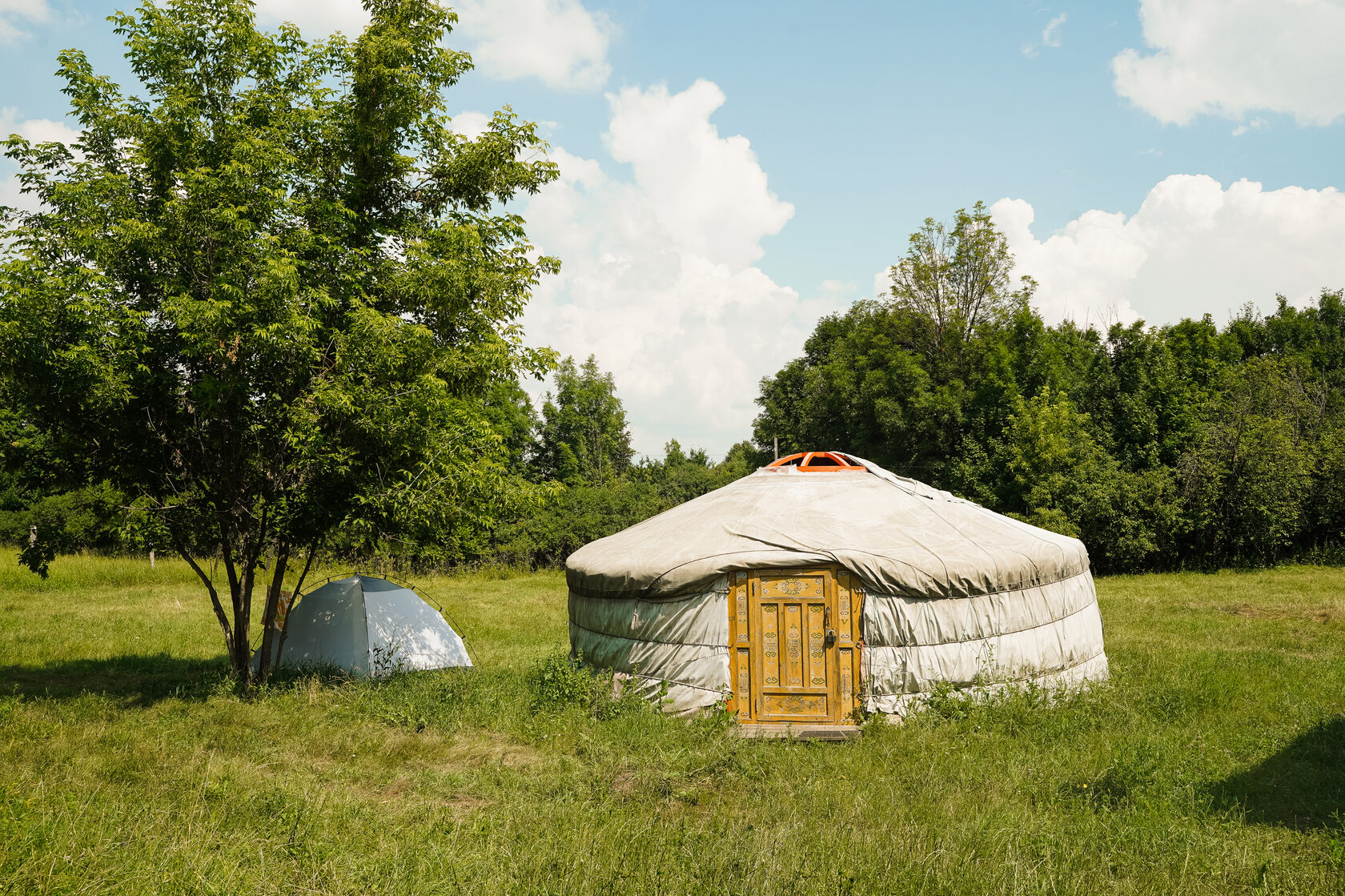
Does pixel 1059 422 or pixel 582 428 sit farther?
pixel 582 428

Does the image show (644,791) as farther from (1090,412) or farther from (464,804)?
(1090,412)

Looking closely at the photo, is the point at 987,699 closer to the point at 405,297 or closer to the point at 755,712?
the point at 755,712

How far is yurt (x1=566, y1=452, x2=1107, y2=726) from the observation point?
671cm

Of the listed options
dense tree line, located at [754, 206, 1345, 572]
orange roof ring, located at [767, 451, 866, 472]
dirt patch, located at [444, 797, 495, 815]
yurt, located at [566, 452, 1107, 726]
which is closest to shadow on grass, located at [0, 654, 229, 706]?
dirt patch, located at [444, 797, 495, 815]

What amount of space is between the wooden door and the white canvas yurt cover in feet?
13.5

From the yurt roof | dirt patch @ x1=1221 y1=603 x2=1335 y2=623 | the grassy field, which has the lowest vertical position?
the grassy field

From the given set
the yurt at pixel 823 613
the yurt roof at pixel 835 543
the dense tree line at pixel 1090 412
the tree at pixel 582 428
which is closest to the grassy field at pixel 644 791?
the yurt at pixel 823 613

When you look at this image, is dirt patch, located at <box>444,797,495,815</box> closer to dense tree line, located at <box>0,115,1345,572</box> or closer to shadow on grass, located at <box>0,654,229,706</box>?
shadow on grass, located at <box>0,654,229,706</box>

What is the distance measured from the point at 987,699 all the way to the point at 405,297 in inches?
258

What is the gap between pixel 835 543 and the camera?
6.86 m

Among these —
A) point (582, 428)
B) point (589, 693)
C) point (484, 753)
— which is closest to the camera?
point (484, 753)

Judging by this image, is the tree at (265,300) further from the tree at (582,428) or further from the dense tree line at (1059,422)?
the tree at (582,428)

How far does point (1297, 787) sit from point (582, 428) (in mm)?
33557

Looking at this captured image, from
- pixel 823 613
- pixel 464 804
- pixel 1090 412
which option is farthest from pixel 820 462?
pixel 1090 412
